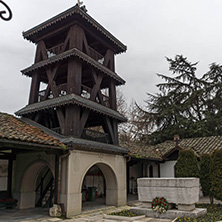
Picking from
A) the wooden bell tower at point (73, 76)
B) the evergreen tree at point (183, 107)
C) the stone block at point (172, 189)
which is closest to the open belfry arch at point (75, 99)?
the wooden bell tower at point (73, 76)

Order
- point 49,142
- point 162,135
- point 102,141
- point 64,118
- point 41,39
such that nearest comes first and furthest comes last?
point 49,142 < point 64,118 < point 102,141 < point 41,39 < point 162,135

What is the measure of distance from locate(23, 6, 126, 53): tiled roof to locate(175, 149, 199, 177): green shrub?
806 cm

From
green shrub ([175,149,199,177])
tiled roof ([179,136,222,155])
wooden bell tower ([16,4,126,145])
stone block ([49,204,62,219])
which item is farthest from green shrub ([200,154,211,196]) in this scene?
stone block ([49,204,62,219])

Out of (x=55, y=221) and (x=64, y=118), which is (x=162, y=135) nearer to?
(x=64, y=118)

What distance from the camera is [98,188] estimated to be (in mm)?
17547

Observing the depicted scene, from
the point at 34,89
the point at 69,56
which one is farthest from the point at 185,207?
the point at 34,89

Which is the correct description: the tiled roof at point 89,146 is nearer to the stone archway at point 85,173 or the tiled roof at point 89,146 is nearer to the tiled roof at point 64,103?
the stone archway at point 85,173

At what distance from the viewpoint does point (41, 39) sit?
46.8 feet

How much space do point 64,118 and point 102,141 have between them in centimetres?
258

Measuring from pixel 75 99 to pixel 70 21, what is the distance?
494 cm

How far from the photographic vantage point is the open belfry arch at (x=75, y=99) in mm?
10656

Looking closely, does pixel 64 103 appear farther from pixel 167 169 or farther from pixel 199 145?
pixel 199 145

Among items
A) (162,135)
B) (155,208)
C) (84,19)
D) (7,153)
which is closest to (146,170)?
(162,135)

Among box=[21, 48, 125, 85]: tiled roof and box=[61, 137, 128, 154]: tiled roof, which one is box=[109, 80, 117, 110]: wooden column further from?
box=[61, 137, 128, 154]: tiled roof
